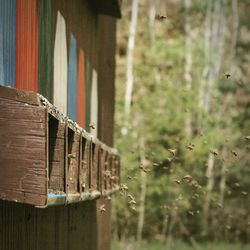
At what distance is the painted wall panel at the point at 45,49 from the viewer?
5.43 m

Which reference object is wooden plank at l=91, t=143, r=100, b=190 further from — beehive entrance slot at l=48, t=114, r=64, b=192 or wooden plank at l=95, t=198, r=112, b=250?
beehive entrance slot at l=48, t=114, r=64, b=192

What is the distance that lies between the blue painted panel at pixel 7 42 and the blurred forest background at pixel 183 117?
16.2 metres

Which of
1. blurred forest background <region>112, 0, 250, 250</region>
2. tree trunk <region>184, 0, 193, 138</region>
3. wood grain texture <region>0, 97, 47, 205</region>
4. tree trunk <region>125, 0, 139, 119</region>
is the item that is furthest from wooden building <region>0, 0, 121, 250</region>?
tree trunk <region>184, 0, 193, 138</region>

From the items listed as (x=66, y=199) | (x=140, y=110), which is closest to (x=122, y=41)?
(x=140, y=110)

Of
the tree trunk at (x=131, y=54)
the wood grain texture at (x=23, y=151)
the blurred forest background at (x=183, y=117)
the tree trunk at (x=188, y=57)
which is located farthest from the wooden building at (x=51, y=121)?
the tree trunk at (x=188, y=57)

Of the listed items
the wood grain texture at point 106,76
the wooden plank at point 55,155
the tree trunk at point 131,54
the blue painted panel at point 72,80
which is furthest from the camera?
the tree trunk at point 131,54

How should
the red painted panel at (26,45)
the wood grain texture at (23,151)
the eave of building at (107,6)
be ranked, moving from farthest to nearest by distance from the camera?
the eave of building at (107,6), the red painted panel at (26,45), the wood grain texture at (23,151)

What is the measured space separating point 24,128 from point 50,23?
271cm

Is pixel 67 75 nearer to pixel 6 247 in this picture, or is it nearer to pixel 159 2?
pixel 6 247

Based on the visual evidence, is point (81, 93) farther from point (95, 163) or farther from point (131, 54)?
point (131, 54)

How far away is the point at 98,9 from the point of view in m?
9.87

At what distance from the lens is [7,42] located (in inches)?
170

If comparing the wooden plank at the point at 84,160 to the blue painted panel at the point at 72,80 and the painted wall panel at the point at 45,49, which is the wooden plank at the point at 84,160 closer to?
the painted wall panel at the point at 45,49

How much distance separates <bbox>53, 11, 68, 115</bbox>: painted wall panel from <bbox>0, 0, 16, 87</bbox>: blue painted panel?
168cm
